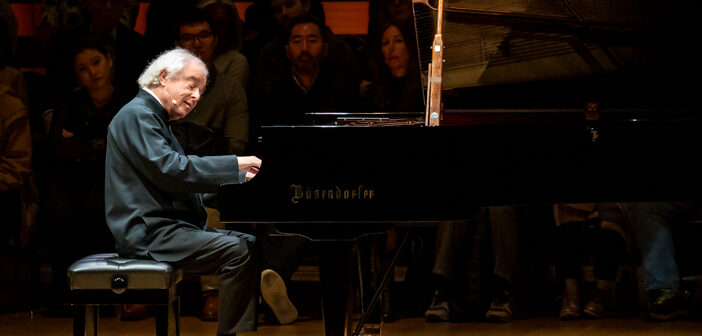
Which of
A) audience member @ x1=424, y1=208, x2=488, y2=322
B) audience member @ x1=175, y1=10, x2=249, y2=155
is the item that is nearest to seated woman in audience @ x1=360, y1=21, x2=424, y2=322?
audience member @ x1=424, y1=208, x2=488, y2=322

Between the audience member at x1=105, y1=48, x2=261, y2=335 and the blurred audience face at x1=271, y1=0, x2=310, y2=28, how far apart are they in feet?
6.38

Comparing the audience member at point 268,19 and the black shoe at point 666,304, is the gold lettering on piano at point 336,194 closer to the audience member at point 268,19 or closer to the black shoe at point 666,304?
Answer: the black shoe at point 666,304

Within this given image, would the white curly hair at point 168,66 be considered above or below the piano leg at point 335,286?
above

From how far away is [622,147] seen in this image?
264 centimetres

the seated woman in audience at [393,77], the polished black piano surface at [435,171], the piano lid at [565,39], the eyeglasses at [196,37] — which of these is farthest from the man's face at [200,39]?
the polished black piano surface at [435,171]

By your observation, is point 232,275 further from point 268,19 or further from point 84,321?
point 268,19

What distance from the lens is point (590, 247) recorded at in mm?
4211

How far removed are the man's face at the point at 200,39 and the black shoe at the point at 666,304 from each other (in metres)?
2.43

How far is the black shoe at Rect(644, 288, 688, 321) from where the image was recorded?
394cm

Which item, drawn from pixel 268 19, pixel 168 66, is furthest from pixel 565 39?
pixel 268 19

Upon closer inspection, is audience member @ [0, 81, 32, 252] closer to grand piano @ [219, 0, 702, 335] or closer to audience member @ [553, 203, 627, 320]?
grand piano @ [219, 0, 702, 335]

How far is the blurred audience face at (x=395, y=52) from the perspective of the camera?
4.35 m

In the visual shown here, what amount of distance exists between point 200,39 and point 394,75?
102cm

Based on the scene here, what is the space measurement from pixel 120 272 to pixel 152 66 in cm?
72
